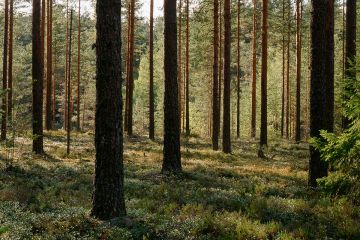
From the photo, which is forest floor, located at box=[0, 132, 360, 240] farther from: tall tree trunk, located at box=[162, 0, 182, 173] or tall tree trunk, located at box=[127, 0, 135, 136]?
tall tree trunk, located at box=[127, 0, 135, 136]

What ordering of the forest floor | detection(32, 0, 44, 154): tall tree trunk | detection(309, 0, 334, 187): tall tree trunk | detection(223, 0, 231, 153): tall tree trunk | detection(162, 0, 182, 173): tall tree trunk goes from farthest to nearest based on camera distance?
detection(223, 0, 231, 153): tall tree trunk, detection(32, 0, 44, 154): tall tree trunk, detection(162, 0, 182, 173): tall tree trunk, detection(309, 0, 334, 187): tall tree trunk, the forest floor

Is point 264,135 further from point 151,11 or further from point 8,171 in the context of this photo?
point 8,171

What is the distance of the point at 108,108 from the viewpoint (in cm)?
805

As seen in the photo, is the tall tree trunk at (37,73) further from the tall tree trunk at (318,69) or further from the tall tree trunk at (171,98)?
the tall tree trunk at (318,69)

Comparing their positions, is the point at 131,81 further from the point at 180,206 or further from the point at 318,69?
the point at 180,206

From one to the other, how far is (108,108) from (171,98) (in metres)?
5.83

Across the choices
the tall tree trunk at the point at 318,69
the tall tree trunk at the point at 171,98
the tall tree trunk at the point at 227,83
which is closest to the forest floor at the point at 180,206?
the tall tree trunk at the point at 171,98

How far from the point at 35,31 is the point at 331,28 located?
12425 mm

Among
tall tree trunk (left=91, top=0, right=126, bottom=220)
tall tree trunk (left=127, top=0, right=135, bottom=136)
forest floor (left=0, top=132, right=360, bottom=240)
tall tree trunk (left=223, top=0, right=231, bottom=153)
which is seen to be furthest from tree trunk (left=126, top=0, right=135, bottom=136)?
tall tree trunk (left=91, top=0, right=126, bottom=220)

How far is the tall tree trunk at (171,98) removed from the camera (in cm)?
1373

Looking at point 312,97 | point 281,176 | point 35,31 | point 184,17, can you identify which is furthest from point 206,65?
point 312,97

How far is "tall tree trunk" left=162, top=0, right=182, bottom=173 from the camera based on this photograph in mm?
13734

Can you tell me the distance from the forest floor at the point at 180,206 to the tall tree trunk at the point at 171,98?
697 millimetres

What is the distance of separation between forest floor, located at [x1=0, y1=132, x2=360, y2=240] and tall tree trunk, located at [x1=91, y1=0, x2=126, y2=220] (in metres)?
0.55
